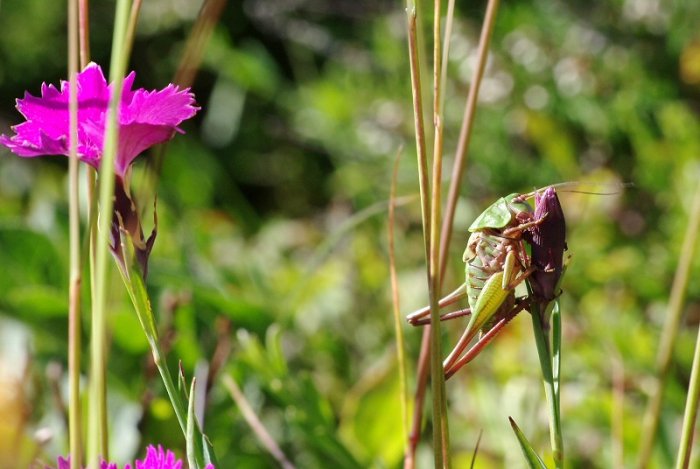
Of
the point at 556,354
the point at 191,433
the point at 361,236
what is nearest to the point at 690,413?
the point at 556,354

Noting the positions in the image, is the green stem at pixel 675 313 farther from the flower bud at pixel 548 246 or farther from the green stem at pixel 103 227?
the green stem at pixel 103 227

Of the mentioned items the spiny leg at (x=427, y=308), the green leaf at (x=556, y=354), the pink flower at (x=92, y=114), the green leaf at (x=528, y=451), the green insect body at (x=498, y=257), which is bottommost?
the green leaf at (x=528, y=451)

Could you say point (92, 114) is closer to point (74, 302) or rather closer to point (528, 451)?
point (74, 302)

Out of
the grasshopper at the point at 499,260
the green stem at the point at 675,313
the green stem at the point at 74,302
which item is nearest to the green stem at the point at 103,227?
the green stem at the point at 74,302

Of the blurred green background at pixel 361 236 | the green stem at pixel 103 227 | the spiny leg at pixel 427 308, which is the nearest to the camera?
the green stem at pixel 103 227

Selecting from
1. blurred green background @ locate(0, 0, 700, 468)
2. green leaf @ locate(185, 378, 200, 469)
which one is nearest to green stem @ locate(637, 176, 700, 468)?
blurred green background @ locate(0, 0, 700, 468)

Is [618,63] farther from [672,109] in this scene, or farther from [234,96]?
[234,96]

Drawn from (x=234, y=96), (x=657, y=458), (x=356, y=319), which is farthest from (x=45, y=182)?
(x=657, y=458)

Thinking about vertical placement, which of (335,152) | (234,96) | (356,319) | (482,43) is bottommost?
(356,319)
